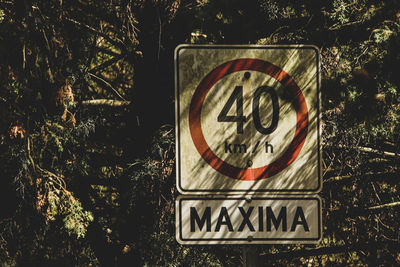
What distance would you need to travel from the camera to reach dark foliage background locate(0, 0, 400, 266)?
4.91 meters

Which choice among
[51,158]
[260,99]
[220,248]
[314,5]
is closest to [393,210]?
[220,248]

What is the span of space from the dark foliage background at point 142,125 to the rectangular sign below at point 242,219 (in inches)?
71.8

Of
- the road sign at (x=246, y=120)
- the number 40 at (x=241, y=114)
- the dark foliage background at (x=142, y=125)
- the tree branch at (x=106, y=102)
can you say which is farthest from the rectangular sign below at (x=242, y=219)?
the tree branch at (x=106, y=102)

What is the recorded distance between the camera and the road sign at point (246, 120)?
1873 mm

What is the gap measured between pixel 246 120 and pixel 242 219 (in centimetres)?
34

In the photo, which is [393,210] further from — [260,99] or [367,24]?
[260,99]

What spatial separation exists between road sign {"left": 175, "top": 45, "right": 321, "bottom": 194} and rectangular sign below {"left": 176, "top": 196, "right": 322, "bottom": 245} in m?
0.04

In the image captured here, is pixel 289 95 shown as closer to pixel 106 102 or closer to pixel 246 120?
pixel 246 120

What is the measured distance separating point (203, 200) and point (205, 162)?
0.42 feet

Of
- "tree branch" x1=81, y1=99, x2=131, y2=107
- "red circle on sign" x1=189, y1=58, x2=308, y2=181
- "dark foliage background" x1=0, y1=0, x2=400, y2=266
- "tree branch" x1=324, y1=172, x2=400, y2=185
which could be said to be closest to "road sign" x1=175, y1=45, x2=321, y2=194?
"red circle on sign" x1=189, y1=58, x2=308, y2=181

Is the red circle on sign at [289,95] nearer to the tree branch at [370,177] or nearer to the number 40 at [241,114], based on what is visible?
the number 40 at [241,114]

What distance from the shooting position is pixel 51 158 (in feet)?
18.9

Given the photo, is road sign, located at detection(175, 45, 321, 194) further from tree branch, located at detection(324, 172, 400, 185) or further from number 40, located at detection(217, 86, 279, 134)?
tree branch, located at detection(324, 172, 400, 185)

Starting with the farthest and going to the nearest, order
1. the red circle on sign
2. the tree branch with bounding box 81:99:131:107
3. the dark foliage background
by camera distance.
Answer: the tree branch with bounding box 81:99:131:107
the dark foliage background
the red circle on sign
